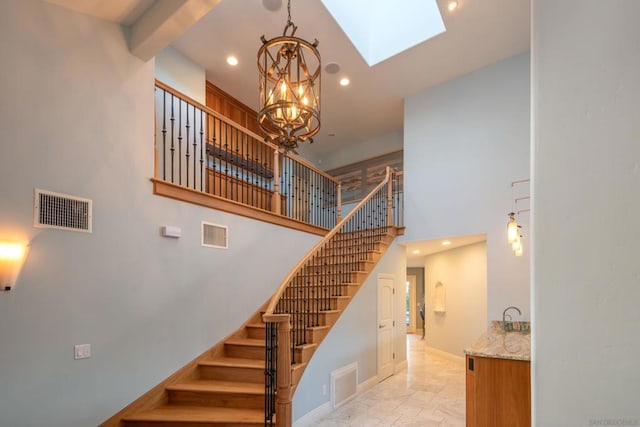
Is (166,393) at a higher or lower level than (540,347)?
lower

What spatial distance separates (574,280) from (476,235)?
4873 mm

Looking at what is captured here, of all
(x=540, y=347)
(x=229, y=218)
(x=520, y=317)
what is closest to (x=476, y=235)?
(x=520, y=317)

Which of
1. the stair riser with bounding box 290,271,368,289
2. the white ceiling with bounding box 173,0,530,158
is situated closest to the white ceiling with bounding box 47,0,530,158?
the white ceiling with bounding box 173,0,530,158

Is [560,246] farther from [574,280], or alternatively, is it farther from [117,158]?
[117,158]

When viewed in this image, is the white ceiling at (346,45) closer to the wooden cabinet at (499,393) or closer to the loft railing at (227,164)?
the loft railing at (227,164)

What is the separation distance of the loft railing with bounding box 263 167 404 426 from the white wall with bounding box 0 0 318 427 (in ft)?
3.52

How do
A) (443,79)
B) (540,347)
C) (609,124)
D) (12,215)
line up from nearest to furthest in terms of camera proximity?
(609,124)
(540,347)
(12,215)
(443,79)

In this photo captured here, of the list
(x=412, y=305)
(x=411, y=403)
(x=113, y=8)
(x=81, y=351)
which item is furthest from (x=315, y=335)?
(x=412, y=305)

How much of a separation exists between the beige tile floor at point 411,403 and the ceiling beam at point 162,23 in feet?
14.3

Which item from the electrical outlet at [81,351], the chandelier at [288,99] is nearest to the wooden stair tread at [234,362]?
the electrical outlet at [81,351]

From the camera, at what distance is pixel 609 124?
97 cm

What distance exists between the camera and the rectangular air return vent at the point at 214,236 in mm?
4100

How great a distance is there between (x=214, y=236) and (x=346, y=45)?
363 cm

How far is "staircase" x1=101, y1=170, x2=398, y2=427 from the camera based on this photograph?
123 inches
